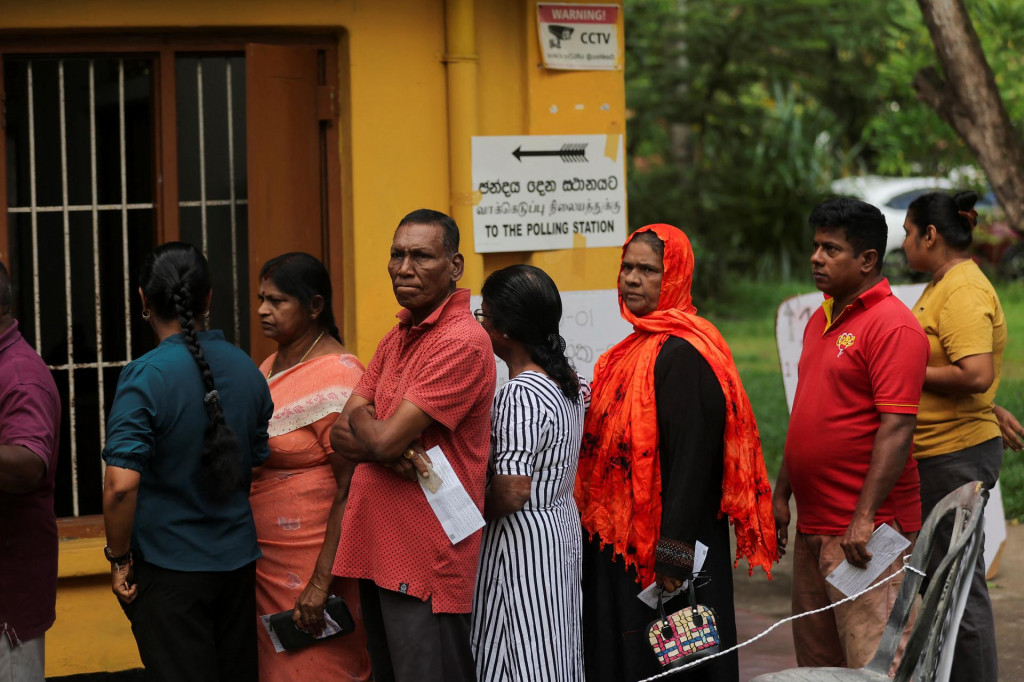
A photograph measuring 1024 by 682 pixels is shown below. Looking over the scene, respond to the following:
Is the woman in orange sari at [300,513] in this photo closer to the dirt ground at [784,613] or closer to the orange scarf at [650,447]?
the orange scarf at [650,447]

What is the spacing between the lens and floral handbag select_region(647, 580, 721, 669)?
3.67 metres

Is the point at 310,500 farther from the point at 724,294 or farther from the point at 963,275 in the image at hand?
the point at 724,294

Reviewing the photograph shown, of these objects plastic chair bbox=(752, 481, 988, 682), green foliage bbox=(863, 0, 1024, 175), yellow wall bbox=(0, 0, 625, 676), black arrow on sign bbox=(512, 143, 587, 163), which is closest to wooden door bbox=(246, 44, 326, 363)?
yellow wall bbox=(0, 0, 625, 676)

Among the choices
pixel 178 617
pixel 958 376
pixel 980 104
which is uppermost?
pixel 980 104

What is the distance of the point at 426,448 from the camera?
3.53 meters

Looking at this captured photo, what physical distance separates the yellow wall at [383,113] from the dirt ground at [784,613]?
182cm

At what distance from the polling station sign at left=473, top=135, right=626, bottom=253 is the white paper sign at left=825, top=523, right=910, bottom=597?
85.5 inches

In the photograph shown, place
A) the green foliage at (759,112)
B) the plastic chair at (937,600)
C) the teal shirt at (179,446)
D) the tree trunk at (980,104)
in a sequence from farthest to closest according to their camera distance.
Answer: the green foliage at (759,112) < the tree trunk at (980,104) < the teal shirt at (179,446) < the plastic chair at (937,600)

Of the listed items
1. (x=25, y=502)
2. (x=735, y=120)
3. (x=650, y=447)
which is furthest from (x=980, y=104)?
(x=735, y=120)

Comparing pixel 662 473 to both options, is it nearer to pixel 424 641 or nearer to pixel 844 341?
pixel 844 341

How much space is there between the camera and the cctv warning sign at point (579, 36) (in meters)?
5.45

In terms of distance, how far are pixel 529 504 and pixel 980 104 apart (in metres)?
4.18

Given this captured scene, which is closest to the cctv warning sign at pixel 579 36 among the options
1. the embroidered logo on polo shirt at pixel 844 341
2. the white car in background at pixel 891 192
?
the embroidered logo on polo shirt at pixel 844 341

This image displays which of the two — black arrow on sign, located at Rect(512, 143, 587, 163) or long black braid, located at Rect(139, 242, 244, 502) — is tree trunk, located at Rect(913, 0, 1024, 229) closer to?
black arrow on sign, located at Rect(512, 143, 587, 163)
